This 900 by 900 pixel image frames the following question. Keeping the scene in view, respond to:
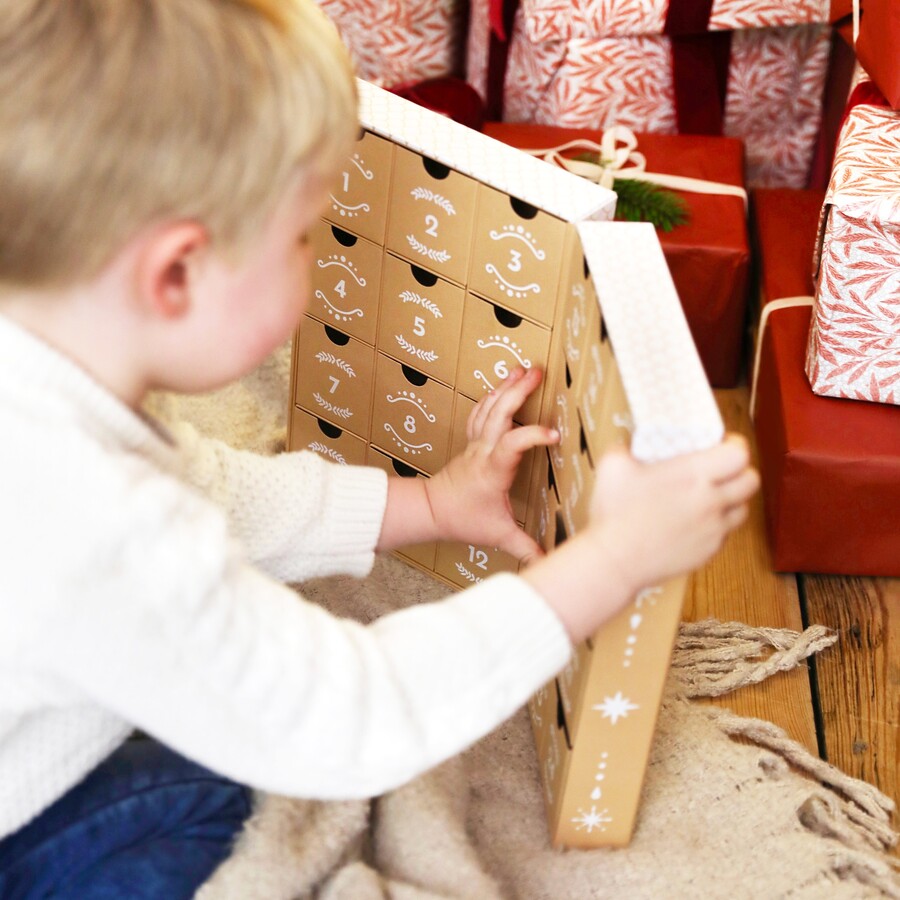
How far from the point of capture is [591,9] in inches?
48.8

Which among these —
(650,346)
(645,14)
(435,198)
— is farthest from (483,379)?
(645,14)

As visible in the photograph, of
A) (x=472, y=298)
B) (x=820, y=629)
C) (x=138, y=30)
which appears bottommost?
(x=820, y=629)

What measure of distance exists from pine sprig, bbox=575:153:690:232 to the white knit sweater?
1.99ft

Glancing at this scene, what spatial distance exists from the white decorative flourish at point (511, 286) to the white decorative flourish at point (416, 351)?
0.09 meters

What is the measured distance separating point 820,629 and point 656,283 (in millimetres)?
421

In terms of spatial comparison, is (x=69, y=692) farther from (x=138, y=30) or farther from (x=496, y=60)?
(x=496, y=60)

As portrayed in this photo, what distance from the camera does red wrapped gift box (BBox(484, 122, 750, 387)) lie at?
3.83ft

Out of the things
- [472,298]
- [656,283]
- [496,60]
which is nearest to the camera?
[656,283]

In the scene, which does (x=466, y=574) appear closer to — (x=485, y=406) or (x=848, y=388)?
(x=485, y=406)

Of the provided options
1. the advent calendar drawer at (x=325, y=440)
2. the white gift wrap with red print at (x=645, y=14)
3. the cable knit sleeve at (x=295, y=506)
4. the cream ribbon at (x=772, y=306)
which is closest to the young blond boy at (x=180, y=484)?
the cable knit sleeve at (x=295, y=506)

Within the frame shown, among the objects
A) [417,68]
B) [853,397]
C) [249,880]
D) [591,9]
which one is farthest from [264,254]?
[417,68]

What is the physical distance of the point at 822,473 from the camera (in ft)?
3.26

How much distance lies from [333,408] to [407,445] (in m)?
0.08

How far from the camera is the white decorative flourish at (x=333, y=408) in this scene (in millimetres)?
1004
